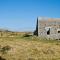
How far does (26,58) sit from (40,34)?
18220 millimetres

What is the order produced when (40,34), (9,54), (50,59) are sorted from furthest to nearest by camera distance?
(40,34) < (9,54) < (50,59)

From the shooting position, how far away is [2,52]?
1905cm

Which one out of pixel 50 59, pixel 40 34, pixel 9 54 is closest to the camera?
pixel 50 59

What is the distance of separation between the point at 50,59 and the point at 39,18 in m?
19.1

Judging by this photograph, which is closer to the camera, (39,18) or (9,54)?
(9,54)

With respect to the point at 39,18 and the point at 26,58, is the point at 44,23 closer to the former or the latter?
the point at 39,18

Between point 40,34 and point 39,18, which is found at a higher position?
point 39,18

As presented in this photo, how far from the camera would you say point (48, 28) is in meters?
34.5

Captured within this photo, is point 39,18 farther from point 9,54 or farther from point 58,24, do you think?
point 9,54

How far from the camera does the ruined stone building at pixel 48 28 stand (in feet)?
112

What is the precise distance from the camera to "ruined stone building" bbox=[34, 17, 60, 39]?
34.2 metres

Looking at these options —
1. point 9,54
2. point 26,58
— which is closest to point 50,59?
point 26,58

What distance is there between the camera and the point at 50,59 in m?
16.0

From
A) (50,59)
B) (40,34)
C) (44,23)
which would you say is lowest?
(50,59)
